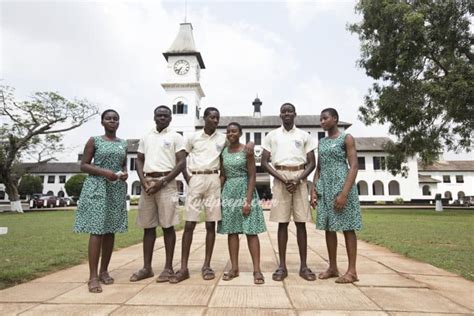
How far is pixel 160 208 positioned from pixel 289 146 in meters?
1.59

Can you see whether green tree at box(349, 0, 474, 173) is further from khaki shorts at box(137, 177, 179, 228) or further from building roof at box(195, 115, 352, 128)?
building roof at box(195, 115, 352, 128)

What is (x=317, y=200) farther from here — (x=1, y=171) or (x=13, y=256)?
(x=1, y=171)

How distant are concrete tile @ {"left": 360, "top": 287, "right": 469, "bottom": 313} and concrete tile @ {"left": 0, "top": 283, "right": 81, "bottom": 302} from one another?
2813 millimetres

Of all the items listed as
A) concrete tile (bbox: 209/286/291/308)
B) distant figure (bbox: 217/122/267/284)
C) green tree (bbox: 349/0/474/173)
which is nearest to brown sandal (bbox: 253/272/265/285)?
concrete tile (bbox: 209/286/291/308)

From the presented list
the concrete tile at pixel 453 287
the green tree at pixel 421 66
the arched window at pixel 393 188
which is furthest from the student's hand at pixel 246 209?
the arched window at pixel 393 188

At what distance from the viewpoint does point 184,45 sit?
37.7 metres

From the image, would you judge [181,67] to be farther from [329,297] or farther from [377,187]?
[329,297]

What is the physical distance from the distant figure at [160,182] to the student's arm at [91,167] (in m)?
0.34

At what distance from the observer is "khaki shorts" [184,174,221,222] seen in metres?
3.80

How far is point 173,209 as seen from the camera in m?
3.78

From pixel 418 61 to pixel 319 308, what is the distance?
17.4 metres

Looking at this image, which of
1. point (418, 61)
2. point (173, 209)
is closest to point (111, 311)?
point (173, 209)

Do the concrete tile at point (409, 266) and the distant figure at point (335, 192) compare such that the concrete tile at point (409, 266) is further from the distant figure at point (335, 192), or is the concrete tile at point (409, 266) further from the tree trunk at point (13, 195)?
the tree trunk at point (13, 195)

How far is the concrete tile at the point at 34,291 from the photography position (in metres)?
2.99
